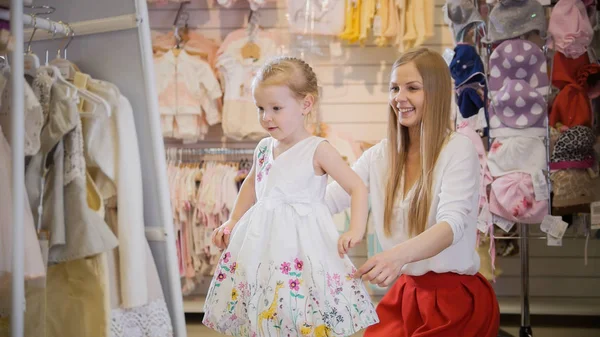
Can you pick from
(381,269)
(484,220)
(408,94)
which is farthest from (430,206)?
(484,220)

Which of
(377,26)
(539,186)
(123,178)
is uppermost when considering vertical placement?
(377,26)

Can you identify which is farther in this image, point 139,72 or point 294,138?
point 139,72

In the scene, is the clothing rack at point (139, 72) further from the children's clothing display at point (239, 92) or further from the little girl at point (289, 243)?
the children's clothing display at point (239, 92)

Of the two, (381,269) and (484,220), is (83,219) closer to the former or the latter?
(381,269)

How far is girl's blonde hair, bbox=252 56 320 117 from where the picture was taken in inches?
77.4

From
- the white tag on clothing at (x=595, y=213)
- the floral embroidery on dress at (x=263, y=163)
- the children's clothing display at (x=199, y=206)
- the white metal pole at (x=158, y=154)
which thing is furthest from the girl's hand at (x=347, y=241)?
the children's clothing display at (x=199, y=206)

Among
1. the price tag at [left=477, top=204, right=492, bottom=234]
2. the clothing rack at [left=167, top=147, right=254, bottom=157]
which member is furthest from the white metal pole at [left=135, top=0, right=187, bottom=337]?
the clothing rack at [left=167, top=147, right=254, bottom=157]

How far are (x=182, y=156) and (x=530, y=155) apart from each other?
2293 mm

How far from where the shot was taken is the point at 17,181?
1.97 meters

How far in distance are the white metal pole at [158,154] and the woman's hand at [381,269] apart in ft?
3.56

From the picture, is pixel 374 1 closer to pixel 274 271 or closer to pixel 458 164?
pixel 458 164

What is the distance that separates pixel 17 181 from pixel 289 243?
804 mm

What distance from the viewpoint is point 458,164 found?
86.1 inches

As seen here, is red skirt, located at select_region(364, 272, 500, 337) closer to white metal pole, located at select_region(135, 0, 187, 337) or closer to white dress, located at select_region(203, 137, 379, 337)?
white dress, located at select_region(203, 137, 379, 337)
